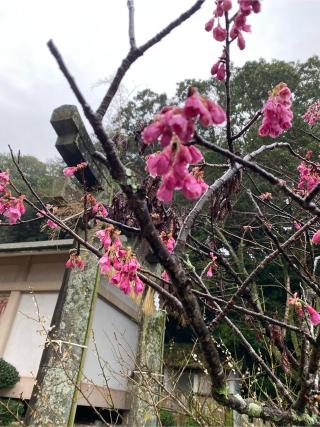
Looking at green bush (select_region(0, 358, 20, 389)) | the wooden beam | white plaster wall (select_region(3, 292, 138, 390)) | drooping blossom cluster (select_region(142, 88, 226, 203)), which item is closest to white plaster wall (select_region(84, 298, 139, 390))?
white plaster wall (select_region(3, 292, 138, 390))

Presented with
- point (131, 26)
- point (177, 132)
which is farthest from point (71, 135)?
point (177, 132)

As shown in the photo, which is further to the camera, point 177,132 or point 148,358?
Answer: point 148,358

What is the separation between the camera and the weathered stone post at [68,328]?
2613mm

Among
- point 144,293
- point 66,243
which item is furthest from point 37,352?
point 144,293

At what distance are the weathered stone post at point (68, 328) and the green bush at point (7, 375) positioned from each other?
2699mm

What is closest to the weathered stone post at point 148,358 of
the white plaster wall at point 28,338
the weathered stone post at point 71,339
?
the weathered stone post at point 71,339

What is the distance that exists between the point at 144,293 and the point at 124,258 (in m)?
0.51

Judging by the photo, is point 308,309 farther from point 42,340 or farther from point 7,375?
point 7,375

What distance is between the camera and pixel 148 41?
102 cm

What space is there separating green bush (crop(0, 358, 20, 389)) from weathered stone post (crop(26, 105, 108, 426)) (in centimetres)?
270

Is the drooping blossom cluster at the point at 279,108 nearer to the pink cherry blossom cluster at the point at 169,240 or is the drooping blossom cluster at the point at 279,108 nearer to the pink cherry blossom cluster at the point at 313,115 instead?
the pink cherry blossom cluster at the point at 169,240

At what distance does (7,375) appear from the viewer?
198 inches

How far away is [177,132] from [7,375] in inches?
A: 212

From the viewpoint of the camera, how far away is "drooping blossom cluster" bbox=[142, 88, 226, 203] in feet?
2.80
